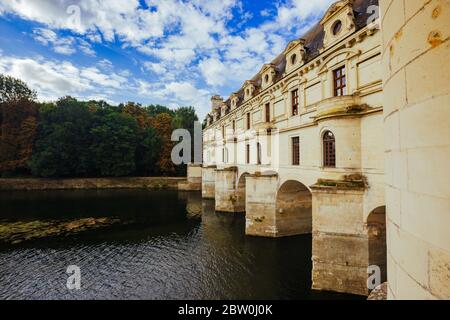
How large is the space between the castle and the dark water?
191 cm

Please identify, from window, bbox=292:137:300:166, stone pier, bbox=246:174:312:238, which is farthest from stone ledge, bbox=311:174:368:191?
stone pier, bbox=246:174:312:238

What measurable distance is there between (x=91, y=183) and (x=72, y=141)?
28.9 ft

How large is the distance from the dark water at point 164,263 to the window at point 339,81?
8.99 metres

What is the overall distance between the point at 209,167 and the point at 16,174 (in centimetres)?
3790

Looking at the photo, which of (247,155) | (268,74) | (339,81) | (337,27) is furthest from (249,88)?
(339,81)

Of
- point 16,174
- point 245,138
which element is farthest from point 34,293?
point 16,174

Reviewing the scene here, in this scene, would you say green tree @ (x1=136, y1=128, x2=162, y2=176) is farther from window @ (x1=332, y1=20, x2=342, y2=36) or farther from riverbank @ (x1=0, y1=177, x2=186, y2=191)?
window @ (x1=332, y1=20, x2=342, y2=36)

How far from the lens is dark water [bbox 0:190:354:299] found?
414 inches

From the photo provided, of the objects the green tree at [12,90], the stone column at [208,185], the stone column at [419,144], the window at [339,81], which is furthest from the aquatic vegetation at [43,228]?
the green tree at [12,90]

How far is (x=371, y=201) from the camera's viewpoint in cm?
905

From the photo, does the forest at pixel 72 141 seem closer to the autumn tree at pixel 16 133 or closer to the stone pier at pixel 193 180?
the autumn tree at pixel 16 133

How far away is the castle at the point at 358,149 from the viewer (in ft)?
9.00

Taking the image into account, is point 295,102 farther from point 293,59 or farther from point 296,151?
point 296,151
